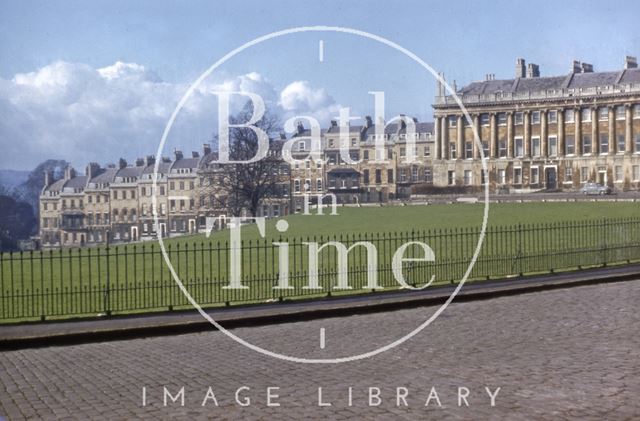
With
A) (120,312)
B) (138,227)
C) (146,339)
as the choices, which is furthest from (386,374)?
(138,227)

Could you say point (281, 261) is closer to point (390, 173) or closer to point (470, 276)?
point (470, 276)

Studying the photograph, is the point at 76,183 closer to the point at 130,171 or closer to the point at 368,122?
the point at 130,171

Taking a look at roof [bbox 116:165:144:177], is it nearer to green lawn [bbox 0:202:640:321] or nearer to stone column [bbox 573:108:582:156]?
green lawn [bbox 0:202:640:321]

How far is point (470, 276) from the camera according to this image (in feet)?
77.9

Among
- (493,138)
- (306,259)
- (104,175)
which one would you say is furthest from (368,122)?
(306,259)

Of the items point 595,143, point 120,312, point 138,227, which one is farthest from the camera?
point 595,143

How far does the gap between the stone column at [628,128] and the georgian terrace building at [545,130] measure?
10 centimetres

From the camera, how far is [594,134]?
3632 inches

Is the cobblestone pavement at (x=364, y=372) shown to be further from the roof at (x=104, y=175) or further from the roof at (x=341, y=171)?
the roof at (x=341, y=171)

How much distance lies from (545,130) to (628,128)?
8.83m

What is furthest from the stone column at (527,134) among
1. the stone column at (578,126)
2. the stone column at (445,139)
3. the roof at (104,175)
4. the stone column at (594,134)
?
the roof at (104,175)

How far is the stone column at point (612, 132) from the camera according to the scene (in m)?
91.1

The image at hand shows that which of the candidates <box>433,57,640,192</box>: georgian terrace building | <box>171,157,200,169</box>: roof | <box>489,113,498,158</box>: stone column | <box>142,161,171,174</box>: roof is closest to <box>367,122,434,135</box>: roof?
<box>433,57,640,192</box>: georgian terrace building

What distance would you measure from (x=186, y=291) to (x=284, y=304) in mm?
3919
